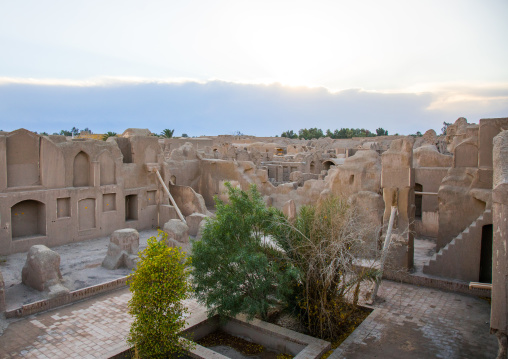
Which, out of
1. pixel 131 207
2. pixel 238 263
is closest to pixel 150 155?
pixel 131 207

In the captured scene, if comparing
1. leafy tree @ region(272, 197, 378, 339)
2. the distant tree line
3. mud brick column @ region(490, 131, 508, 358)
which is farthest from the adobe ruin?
the distant tree line

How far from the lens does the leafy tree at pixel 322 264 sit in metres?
8.49

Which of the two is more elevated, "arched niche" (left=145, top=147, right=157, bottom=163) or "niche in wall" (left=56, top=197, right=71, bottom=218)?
"arched niche" (left=145, top=147, right=157, bottom=163)

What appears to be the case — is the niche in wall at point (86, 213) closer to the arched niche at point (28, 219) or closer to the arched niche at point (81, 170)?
the arched niche at point (81, 170)

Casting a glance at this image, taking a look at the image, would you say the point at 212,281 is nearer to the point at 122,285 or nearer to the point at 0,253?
the point at 122,285

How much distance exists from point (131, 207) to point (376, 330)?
13285 mm

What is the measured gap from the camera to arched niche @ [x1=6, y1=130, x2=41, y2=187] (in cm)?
1459

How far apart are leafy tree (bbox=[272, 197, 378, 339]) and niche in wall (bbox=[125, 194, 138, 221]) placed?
11198 mm

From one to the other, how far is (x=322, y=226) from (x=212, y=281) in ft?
8.95

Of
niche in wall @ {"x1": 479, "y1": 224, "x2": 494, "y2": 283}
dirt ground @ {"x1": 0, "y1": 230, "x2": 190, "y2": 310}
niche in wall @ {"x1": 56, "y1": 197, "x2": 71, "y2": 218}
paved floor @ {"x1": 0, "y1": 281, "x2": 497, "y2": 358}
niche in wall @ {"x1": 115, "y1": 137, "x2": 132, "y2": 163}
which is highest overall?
niche in wall @ {"x1": 115, "y1": 137, "x2": 132, "y2": 163}

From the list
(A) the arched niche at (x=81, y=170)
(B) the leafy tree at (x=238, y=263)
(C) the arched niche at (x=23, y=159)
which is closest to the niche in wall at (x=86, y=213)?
(A) the arched niche at (x=81, y=170)

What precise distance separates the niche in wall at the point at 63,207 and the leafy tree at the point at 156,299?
10.1m

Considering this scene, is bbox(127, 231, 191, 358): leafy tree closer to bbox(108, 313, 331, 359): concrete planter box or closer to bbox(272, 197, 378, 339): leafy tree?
bbox(108, 313, 331, 359): concrete planter box

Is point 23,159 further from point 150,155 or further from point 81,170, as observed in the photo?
point 150,155
